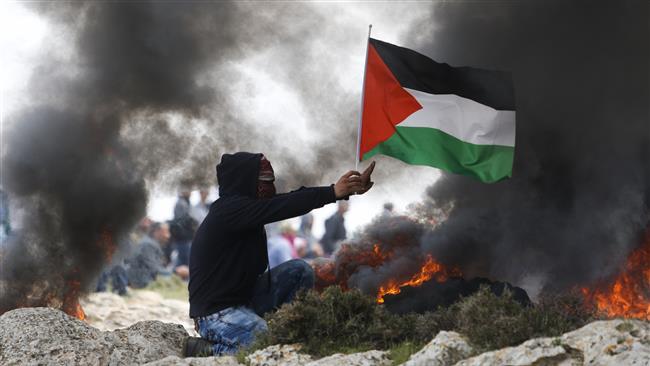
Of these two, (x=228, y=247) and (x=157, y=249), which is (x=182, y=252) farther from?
(x=228, y=247)

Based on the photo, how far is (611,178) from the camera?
15.4 metres

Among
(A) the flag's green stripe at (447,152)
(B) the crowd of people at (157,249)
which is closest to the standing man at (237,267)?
(A) the flag's green stripe at (447,152)

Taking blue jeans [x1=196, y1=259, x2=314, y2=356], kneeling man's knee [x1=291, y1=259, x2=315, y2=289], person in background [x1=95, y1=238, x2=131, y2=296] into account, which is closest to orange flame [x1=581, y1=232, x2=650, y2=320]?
kneeling man's knee [x1=291, y1=259, x2=315, y2=289]

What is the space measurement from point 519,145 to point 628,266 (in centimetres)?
325

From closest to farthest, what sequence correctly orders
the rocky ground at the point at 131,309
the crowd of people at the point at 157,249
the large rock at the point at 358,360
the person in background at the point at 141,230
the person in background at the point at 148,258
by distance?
the large rock at the point at 358,360 < the rocky ground at the point at 131,309 < the person in background at the point at 141,230 < the crowd of people at the point at 157,249 < the person in background at the point at 148,258

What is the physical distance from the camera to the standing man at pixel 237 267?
7672 millimetres

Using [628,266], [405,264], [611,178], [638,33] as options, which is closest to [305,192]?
[405,264]

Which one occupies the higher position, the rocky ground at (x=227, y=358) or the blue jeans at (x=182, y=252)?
the blue jeans at (x=182, y=252)

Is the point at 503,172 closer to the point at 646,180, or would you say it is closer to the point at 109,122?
the point at 646,180

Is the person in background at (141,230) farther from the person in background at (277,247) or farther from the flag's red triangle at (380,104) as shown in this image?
the flag's red triangle at (380,104)

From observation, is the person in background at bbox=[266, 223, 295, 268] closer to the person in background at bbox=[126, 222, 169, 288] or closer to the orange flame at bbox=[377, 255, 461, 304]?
the person in background at bbox=[126, 222, 169, 288]

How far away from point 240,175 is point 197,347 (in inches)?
60.7

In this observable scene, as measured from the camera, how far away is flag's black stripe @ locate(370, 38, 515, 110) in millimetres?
8602

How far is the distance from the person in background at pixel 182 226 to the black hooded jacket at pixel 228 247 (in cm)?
929
